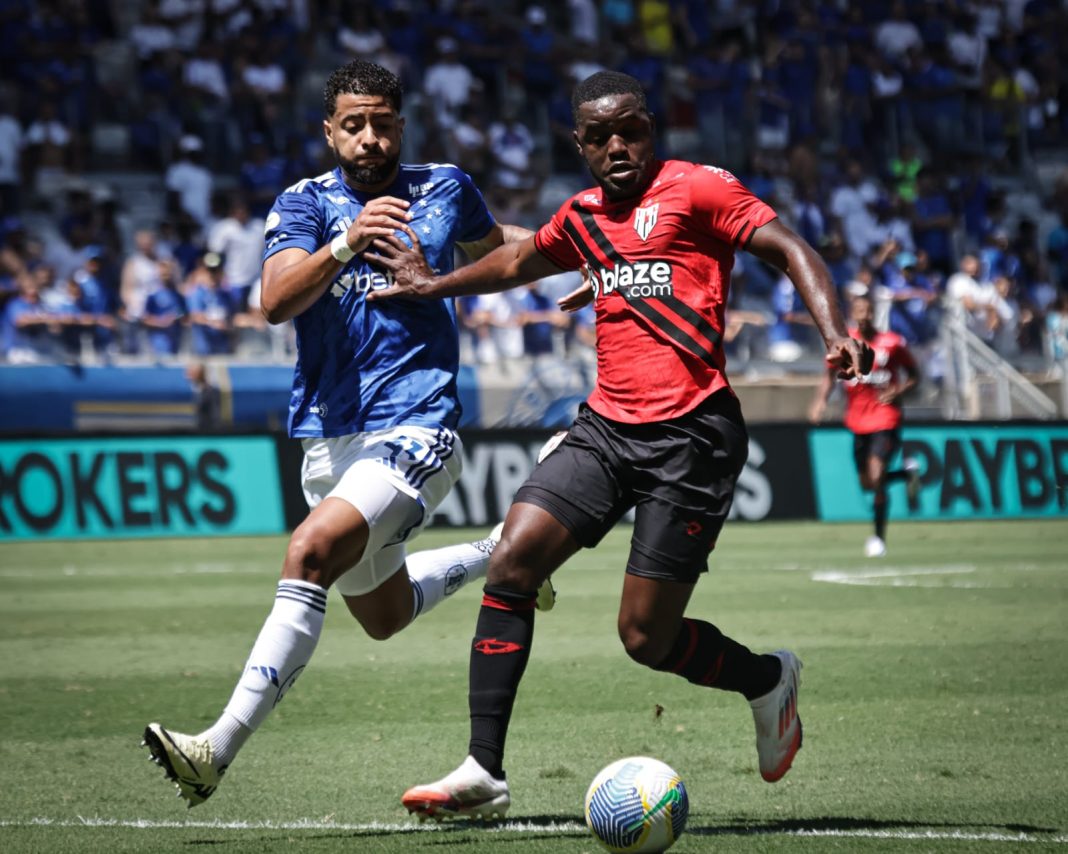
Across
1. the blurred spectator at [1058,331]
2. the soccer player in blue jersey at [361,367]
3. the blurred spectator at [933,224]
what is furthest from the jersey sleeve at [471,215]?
the blurred spectator at [933,224]

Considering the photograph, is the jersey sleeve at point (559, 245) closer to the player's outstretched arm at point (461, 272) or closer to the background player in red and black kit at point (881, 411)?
the player's outstretched arm at point (461, 272)

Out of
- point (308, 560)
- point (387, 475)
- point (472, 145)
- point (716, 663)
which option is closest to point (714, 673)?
point (716, 663)

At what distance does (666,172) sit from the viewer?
5.79 m

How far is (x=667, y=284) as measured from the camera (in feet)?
18.6

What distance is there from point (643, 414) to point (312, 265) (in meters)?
1.34

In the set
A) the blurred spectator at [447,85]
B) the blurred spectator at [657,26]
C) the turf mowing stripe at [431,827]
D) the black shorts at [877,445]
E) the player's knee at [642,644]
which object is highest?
the blurred spectator at [657,26]

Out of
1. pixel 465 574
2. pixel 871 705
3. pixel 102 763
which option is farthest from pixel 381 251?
pixel 871 705

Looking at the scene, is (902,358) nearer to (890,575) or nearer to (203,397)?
(890,575)

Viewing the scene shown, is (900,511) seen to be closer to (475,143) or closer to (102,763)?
(475,143)

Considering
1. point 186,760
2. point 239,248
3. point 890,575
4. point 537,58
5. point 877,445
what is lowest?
point 890,575

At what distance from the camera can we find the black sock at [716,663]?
583cm

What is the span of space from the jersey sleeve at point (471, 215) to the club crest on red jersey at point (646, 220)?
3.88 ft

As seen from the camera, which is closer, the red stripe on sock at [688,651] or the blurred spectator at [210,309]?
the red stripe on sock at [688,651]

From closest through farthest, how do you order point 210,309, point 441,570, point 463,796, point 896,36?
point 463,796 < point 441,570 < point 210,309 < point 896,36
